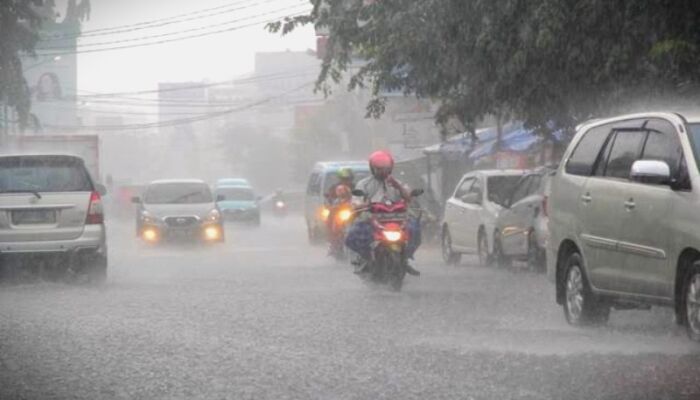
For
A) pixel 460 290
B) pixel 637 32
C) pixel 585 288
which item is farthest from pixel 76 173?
pixel 585 288

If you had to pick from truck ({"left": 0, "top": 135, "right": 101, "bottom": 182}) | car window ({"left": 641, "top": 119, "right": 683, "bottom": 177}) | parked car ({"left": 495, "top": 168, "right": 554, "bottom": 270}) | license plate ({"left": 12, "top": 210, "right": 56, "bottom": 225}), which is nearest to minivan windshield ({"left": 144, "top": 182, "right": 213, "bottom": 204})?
parked car ({"left": 495, "top": 168, "right": 554, "bottom": 270})

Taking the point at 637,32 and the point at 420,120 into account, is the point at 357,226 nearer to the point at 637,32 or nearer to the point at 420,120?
the point at 637,32

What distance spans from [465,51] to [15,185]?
23.8ft

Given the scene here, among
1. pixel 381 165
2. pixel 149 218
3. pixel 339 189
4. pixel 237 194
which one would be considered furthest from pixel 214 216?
pixel 237 194

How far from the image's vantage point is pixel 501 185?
2314cm

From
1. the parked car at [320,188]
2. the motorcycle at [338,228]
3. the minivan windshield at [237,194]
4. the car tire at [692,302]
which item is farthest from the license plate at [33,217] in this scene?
the minivan windshield at [237,194]

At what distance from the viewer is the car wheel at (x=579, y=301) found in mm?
12211

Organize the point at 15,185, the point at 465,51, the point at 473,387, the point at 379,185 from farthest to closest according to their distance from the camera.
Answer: the point at 465,51
the point at 15,185
the point at 379,185
the point at 473,387

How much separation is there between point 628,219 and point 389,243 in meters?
5.92

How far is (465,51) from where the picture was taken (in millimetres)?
21734

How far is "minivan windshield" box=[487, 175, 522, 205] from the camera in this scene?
2288cm

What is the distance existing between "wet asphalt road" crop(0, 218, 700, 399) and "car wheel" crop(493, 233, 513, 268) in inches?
109

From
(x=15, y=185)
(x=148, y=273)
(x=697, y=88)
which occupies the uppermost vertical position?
(x=697, y=88)

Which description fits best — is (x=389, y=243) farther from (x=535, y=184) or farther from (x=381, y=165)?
(x=535, y=184)
